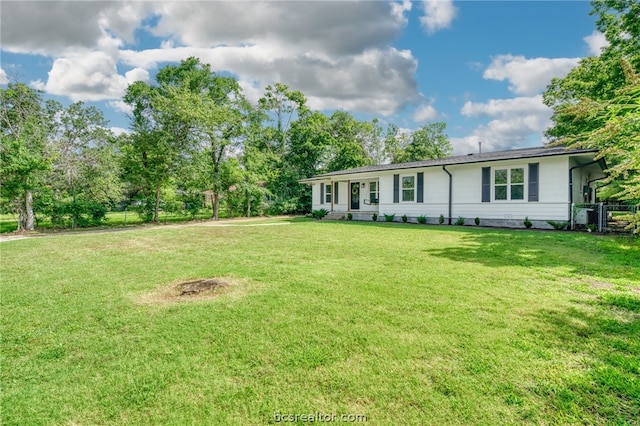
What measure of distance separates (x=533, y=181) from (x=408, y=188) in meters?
5.72

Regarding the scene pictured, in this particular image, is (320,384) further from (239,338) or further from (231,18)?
(231,18)

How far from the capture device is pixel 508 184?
44.7 feet

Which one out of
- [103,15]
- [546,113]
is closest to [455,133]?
[546,113]

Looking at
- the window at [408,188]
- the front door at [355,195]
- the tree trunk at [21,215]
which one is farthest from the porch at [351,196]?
the tree trunk at [21,215]

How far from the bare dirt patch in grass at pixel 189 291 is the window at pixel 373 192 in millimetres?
15165

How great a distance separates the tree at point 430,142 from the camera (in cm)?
3603

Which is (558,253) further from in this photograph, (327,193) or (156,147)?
(156,147)

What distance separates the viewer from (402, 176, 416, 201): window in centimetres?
1675

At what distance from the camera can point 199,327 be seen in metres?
3.46

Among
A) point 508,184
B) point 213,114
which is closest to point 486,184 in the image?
point 508,184

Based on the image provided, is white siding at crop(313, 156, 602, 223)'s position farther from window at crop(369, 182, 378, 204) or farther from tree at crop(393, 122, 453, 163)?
tree at crop(393, 122, 453, 163)

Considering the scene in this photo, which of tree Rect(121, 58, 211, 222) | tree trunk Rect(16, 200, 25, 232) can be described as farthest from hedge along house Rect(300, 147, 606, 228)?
tree trunk Rect(16, 200, 25, 232)

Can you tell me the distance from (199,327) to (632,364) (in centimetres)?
404

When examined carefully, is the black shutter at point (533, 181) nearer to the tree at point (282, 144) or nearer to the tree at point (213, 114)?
the tree at point (213, 114)
